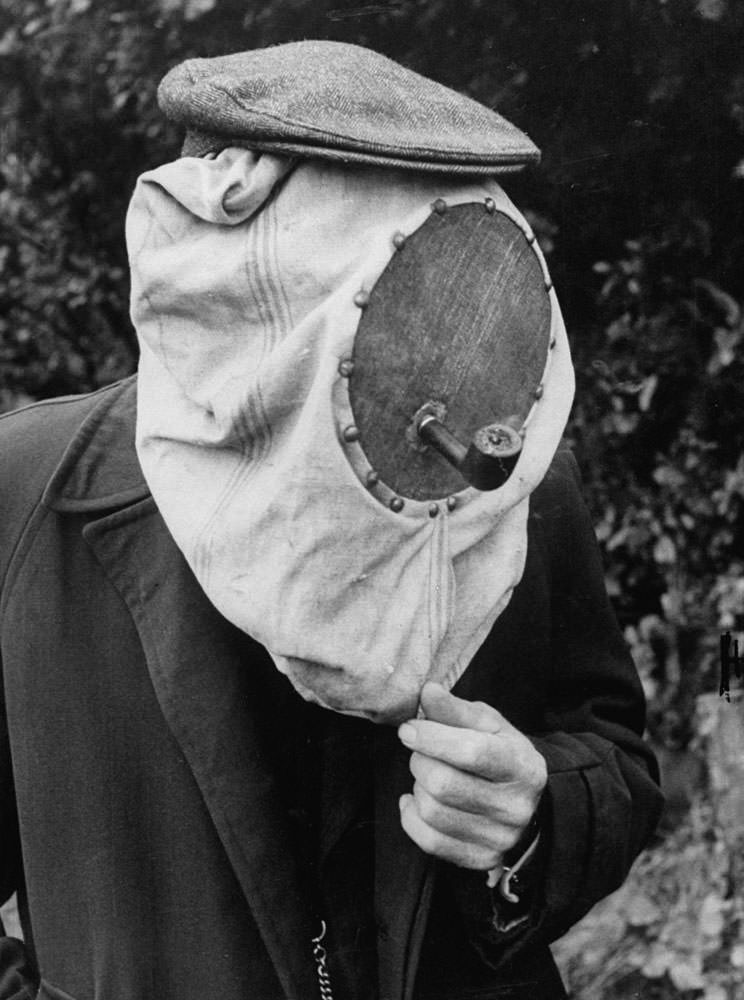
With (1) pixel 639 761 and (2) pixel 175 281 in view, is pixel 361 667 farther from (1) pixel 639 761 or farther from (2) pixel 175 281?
(1) pixel 639 761

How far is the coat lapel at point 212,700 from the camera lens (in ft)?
5.06

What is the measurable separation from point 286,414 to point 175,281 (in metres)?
0.19

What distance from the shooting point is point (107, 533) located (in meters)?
1.61

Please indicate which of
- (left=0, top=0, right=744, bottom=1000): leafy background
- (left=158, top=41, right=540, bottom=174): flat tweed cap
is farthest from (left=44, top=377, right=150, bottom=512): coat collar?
(left=0, top=0, right=744, bottom=1000): leafy background

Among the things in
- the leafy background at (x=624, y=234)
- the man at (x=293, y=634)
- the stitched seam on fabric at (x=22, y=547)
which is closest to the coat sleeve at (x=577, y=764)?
the man at (x=293, y=634)

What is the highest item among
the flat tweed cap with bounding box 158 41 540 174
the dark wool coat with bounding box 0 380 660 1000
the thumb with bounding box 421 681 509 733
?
the flat tweed cap with bounding box 158 41 540 174

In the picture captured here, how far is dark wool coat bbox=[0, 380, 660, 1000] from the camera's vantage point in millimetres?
1556

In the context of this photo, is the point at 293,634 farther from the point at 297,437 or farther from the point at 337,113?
the point at 337,113

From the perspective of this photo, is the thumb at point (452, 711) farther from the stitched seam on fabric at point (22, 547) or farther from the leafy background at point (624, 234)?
the leafy background at point (624, 234)

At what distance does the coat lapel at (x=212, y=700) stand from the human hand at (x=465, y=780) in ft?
0.67

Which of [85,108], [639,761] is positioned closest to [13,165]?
[85,108]

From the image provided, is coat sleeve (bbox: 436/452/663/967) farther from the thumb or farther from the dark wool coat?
the thumb

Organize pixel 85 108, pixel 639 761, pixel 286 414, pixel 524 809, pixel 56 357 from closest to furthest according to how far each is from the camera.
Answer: pixel 286 414 → pixel 524 809 → pixel 639 761 → pixel 85 108 → pixel 56 357

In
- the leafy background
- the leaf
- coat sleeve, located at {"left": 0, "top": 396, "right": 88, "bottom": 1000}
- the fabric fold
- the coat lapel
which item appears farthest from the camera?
the leaf
